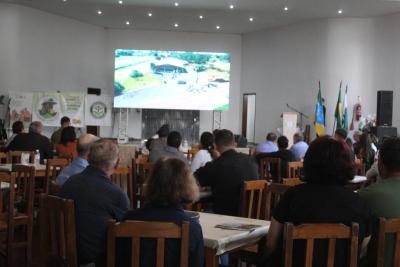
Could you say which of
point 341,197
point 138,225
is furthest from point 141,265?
point 341,197

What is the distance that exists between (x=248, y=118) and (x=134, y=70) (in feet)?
15.2

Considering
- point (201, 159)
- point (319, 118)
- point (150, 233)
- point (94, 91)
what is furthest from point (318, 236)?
point (94, 91)

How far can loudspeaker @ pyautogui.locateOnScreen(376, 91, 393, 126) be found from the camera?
13.6m

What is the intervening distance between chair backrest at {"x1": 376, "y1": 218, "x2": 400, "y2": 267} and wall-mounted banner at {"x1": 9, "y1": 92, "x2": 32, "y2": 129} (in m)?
12.3

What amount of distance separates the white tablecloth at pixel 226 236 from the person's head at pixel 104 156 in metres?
0.67

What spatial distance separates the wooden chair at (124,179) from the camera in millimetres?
5035

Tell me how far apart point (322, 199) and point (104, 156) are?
4.33 ft

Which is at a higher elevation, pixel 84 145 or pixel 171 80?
pixel 171 80

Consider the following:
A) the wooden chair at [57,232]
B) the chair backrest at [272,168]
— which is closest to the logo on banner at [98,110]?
the chair backrest at [272,168]

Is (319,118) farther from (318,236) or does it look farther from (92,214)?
(318,236)

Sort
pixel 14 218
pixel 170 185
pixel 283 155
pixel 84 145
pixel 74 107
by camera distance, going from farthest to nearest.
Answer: pixel 74 107
pixel 283 155
pixel 14 218
pixel 84 145
pixel 170 185

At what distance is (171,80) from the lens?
16.1 m

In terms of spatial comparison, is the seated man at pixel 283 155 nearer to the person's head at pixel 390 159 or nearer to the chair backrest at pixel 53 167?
the chair backrest at pixel 53 167

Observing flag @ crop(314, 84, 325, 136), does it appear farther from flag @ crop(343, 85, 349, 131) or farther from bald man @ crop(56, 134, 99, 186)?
bald man @ crop(56, 134, 99, 186)
